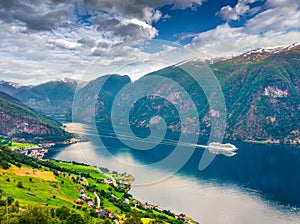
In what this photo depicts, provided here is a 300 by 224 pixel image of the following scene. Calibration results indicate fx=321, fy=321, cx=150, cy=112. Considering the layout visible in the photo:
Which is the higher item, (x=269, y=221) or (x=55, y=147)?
(x=55, y=147)

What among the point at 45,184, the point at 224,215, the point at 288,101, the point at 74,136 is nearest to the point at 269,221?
the point at 224,215

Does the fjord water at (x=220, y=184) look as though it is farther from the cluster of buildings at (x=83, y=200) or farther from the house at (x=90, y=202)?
the house at (x=90, y=202)

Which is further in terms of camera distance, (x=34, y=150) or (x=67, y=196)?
(x=34, y=150)

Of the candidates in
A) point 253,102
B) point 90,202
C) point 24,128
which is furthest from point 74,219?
point 253,102

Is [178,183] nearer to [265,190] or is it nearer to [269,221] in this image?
[265,190]

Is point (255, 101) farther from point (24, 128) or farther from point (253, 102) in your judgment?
point (24, 128)

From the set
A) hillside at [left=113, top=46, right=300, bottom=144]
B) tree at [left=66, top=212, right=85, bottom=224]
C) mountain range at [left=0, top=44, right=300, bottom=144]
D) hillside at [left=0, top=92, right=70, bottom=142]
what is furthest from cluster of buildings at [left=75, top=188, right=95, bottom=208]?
hillside at [left=113, top=46, right=300, bottom=144]
